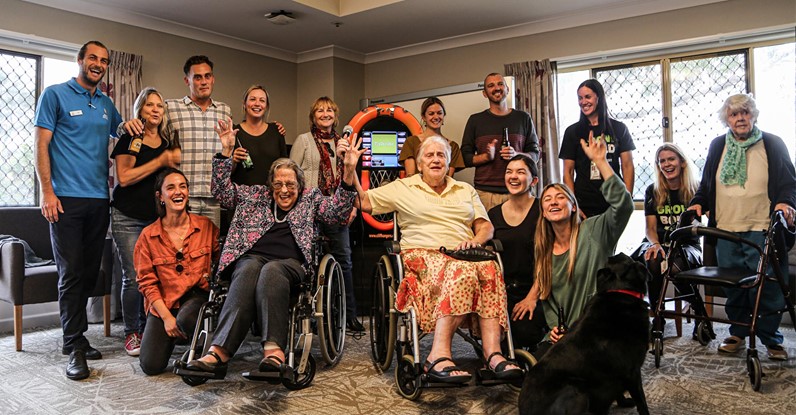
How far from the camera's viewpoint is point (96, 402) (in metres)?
2.49

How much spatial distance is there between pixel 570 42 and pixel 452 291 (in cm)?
337

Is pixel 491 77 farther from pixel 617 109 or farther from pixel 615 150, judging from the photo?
pixel 617 109

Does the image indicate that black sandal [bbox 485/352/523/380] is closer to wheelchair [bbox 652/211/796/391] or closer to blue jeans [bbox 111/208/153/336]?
wheelchair [bbox 652/211/796/391]

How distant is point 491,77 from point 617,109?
1.60m

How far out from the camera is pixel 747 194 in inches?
122

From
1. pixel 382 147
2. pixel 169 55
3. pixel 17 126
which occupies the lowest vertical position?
pixel 382 147

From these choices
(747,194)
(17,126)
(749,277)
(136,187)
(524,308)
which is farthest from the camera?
(17,126)

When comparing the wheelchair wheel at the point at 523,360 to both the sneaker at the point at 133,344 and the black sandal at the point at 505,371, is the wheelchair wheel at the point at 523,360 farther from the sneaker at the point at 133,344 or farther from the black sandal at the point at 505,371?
the sneaker at the point at 133,344

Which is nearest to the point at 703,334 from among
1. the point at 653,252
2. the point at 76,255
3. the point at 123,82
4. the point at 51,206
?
the point at 653,252

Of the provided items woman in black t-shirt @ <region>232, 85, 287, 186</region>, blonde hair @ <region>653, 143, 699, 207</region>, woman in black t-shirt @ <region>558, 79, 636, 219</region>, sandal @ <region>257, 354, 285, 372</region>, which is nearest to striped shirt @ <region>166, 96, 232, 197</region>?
woman in black t-shirt @ <region>232, 85, 287, 186</region>

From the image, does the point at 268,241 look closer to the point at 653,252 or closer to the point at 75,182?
the point at 75,182

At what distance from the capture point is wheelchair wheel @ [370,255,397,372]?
8.51 ft

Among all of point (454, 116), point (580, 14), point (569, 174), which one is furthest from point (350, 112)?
point (569, 174)

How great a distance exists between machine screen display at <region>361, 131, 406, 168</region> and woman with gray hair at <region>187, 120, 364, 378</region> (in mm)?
1849
